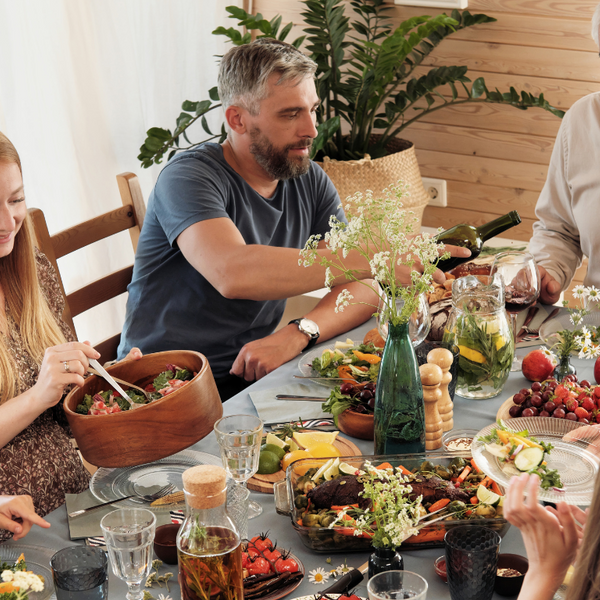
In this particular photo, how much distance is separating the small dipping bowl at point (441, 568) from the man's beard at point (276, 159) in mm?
1279

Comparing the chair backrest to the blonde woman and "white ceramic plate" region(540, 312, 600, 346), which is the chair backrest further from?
"white ceramic plate" region(540, 312, 600, 346)

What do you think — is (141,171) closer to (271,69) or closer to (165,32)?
(165,32)

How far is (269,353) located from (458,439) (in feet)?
1.82

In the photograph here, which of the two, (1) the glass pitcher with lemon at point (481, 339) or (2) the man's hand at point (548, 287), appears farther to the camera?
(2) the man's hand at point (548, 287)

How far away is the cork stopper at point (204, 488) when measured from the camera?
78 cm

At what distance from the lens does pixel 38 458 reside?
4.48 feet

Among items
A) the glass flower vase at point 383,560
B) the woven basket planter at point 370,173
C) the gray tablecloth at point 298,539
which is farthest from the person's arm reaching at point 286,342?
the woven basket planter at point 370,173

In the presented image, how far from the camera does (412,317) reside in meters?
1.22

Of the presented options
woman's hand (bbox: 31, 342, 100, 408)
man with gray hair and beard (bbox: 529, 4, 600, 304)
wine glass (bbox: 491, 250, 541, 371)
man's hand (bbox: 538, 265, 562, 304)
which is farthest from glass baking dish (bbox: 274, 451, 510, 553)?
man with gray hair and beard (bbox: 529, 4, 600, 304)

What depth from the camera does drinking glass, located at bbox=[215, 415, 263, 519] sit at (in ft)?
3.51

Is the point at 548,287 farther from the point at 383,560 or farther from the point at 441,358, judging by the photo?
the point at 383,560

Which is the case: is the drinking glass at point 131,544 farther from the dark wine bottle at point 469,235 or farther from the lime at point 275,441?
the dark wine bottle at point 469,235

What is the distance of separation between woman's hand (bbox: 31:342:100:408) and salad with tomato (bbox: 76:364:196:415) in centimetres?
4

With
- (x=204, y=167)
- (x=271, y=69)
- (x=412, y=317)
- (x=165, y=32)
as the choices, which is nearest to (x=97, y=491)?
(x=412, y=317)
